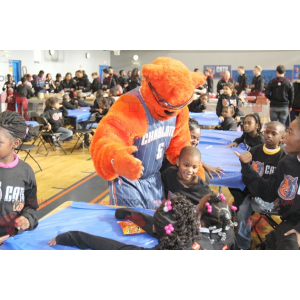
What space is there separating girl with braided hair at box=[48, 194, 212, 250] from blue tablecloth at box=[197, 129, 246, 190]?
1.29 meters

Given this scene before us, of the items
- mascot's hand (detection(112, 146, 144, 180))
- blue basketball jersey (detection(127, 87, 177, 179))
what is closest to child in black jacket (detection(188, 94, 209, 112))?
blue basketball jersey (detection(127, 87, 177, 179))

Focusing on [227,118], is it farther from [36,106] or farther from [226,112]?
[36,106]

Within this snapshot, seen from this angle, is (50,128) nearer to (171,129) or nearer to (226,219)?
(171,129)

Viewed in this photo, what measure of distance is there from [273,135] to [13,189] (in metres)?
2.25

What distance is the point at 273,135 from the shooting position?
10.3 ft

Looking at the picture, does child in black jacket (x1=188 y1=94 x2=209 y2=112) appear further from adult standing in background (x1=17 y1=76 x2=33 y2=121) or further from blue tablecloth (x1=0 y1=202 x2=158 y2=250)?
blue tablecloth (x1=0 y1=202 x2=158 y2=250)

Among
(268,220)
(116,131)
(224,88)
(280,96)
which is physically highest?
(224,88)

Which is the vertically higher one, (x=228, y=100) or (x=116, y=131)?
(x=228, y=100)

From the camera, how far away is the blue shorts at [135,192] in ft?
7.63

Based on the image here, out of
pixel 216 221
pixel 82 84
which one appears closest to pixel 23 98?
pixel 82 84

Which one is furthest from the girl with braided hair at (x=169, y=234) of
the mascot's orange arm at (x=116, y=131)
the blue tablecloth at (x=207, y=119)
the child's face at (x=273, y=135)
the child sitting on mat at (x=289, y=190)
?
the blue tablecloth at (x=207, y=119)

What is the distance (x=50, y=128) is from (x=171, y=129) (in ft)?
14.8

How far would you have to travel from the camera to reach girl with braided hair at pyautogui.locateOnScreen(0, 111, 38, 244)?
1.96 metres

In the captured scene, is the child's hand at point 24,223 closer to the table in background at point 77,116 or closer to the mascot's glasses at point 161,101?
the mascot's glasses at point 161,101
